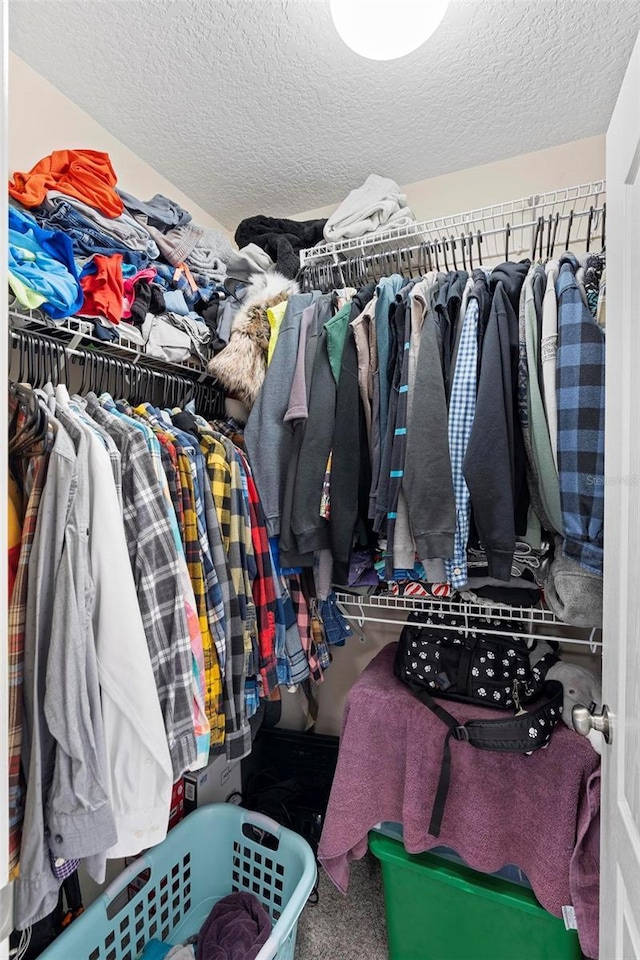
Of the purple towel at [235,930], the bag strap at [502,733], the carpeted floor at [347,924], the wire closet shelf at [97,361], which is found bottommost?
the carpeted floor at [347,924]

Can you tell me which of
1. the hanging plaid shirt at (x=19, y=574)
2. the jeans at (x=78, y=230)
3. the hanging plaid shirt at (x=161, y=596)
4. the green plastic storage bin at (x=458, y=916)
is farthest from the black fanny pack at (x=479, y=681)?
the jeans at (x=78, y=230)

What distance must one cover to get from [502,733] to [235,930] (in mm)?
915

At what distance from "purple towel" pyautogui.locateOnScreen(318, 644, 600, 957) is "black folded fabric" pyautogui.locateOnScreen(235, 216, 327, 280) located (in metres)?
1.41

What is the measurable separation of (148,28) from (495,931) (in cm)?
248

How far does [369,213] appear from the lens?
1542 millimetres

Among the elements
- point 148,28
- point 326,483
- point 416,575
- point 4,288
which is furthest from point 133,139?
point 416,575

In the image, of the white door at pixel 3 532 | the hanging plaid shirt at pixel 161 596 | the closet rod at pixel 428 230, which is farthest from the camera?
the closet rod at pixel 428 230

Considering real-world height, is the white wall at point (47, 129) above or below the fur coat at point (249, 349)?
above

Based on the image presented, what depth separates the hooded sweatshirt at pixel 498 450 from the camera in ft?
3.39

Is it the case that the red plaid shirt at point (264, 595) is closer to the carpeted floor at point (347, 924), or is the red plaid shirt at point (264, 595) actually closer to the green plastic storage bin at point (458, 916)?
the green plastic storage bin at point (458, 916)

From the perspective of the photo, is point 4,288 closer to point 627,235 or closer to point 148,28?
point 627,235

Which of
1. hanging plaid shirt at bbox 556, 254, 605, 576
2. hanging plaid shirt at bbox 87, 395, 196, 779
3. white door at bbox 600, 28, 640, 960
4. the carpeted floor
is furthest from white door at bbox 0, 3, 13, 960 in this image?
the carpeted floor

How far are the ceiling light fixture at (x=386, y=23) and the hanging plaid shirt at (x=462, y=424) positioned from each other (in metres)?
0.63

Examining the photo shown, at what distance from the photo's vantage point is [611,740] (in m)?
0.82
